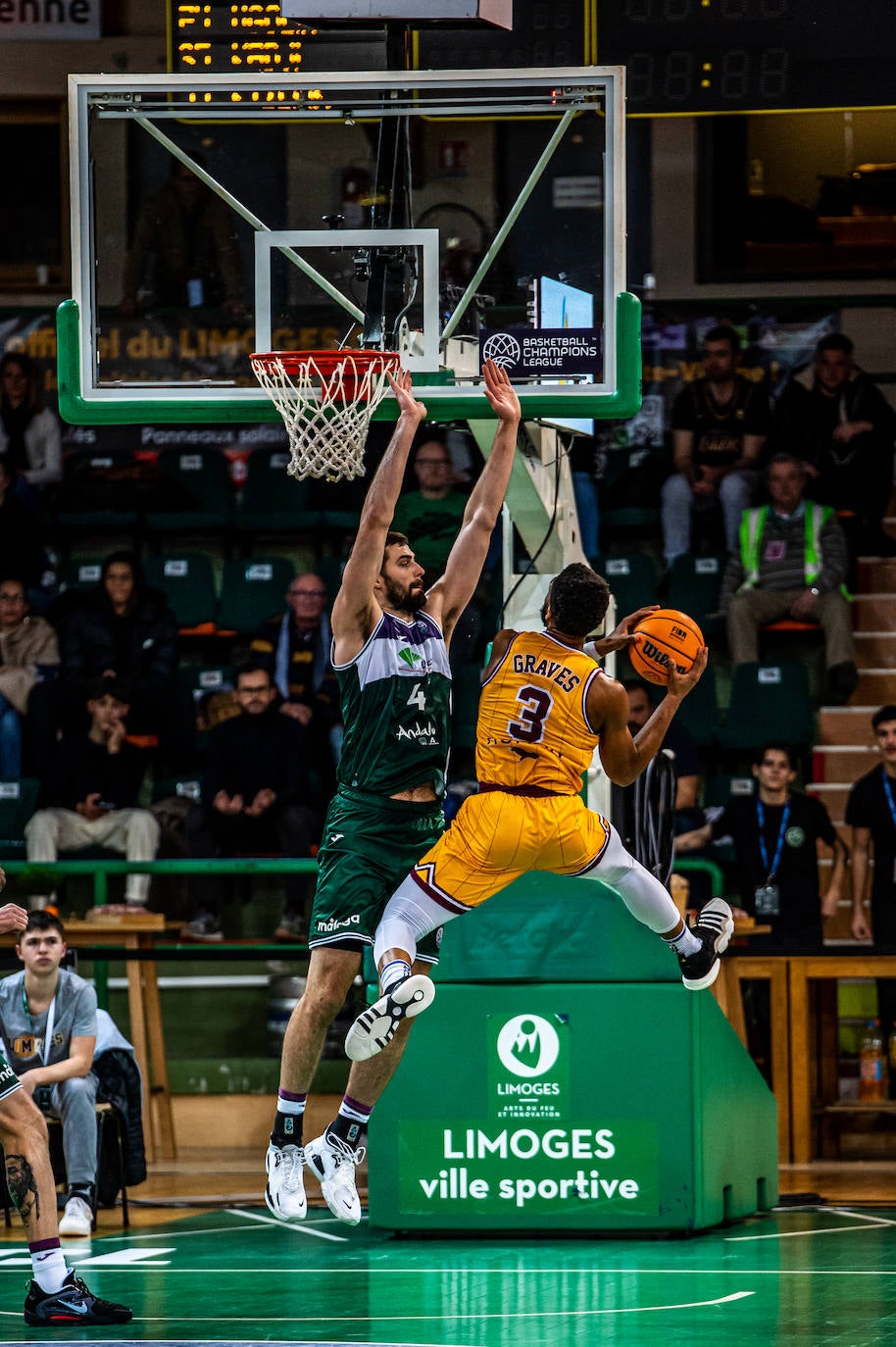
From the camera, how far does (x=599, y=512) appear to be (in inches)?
720

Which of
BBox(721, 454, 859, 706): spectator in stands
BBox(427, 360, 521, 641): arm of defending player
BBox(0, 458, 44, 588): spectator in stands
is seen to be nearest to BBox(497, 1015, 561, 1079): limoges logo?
BBox(427, 360, 521, 641): arm of defending player

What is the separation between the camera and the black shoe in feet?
31.7

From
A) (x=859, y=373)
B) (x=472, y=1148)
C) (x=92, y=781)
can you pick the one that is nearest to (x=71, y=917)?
(x=92, y=781)

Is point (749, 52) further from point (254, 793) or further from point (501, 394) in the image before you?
point (254, 793)

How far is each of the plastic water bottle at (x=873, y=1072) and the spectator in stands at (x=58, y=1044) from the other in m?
5.26

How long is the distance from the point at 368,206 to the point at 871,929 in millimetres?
7420

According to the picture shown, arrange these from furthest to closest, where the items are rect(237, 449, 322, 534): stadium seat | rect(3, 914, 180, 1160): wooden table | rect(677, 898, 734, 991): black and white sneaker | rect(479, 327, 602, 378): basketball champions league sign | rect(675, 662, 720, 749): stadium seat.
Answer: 1. rect(237, 449, 322, 534): stadium seat
2. rect(675, 662, 720, 749): stadium seat
3. rect(3, 914, 180, 1160): wooden table
4. rect(677, 898, 734, 991): black and white sneaker
5. rect(479, 327, 602, 378): basketball champions league sign

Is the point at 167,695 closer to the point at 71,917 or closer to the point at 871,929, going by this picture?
the point at 71,917

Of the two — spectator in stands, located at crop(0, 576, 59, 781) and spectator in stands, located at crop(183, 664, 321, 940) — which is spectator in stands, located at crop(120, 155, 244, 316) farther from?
spectator in stands, located at crop(0, 576, 59, 781)

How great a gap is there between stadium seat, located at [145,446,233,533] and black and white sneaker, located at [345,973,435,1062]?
10.5 meters

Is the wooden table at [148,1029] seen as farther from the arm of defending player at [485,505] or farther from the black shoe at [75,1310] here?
the arm of defending player at [485,505]

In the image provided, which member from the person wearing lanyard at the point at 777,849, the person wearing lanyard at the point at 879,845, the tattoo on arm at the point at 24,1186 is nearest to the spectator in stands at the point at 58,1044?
the tattoo on arm at the point at 24,1186

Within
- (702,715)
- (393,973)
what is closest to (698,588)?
(702,715)

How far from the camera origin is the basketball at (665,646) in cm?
892
